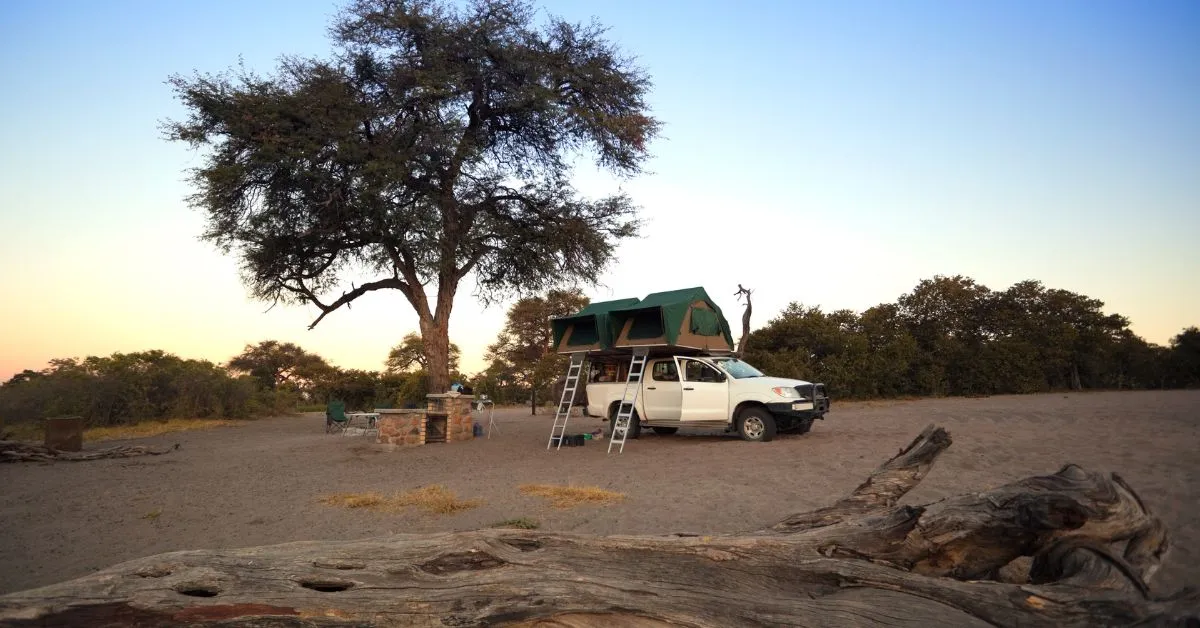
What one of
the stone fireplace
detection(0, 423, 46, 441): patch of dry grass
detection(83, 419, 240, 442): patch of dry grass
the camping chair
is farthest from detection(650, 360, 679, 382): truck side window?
detection(0, 423, 46, 441): patch of dry grass

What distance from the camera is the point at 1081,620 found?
2723mm

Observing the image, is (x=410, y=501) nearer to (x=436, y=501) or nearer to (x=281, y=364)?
(x=436, y=501)

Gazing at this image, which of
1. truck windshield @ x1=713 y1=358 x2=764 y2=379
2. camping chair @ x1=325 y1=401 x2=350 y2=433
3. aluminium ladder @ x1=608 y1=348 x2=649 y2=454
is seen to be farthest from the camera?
camping chair @ x1=325 y1=401 x2=350 y2=433

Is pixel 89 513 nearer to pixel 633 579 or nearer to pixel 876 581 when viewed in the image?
pixel 633 579

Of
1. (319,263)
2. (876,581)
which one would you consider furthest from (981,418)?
(319,263)

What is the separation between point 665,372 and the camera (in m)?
15.0

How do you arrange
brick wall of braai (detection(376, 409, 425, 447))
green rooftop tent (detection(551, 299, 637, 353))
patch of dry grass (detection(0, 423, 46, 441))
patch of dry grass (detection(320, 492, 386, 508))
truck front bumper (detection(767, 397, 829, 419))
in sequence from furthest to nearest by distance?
1. patch of dry grass (detection(0, 423, 46, 441))
2. brick wall of braai (detection(376, 409, 425, 447))
3. green rooftop tent (detection(551, 299, 637, 353))
4. truck front bumper (detection(767, 397, 829, 419))
5. patch of dry grass (detection(320, 492, 386, 508))

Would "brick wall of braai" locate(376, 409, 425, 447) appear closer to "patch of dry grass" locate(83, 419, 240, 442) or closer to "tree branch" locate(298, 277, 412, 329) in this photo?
"tree branch" locate(298, 277, 412, 329)

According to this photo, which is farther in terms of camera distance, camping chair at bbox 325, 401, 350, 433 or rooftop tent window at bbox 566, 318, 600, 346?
camping chair at bbox 325, 401, 350, 433

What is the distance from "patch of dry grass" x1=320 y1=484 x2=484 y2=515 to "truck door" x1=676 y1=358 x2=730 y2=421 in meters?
7.24

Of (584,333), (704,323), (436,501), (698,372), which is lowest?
(436,501)

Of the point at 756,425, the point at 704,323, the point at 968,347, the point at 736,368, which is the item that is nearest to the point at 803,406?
the point at 756,425

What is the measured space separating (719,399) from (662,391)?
1.42 metres

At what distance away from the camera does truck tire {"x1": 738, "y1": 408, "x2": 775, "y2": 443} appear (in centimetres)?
A: 1355
